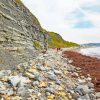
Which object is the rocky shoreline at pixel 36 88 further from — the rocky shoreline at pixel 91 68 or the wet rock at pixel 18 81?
the rocky shoreline at pixel 91 68

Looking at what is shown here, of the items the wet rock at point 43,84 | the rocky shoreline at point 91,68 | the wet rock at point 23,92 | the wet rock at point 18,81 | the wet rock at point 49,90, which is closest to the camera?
the wet rock at point 23,92

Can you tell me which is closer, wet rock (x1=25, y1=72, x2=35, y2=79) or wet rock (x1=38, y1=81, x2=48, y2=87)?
wet rock (x1=38, y1=81, x2=48, y2=87)

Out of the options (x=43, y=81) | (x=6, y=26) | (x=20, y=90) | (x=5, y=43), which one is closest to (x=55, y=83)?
(x=43, y=81)

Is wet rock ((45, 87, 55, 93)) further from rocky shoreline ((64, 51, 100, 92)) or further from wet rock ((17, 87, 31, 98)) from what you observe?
rocky shoreline ((64, 51, 100, 92))

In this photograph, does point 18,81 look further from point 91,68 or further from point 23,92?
point 91,68

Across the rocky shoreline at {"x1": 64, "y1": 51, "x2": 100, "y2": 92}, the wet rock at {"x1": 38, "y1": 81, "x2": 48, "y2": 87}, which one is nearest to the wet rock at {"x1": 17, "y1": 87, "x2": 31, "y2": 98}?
the wet rock at {"x1": 38, "y1": 81, "x2": 48, "y2": 87}

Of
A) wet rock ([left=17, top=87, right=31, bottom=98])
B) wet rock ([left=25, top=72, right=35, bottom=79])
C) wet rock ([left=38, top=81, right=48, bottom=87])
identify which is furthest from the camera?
wet rock ([left=25, top=72, right=35, bottom=79])

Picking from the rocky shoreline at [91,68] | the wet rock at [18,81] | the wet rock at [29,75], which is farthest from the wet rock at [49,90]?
the rocky shoreline at [91,68]

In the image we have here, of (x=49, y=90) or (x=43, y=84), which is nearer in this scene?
(x=49, y=90)

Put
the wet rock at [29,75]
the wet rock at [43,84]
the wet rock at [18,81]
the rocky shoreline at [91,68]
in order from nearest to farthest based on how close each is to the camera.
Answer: the wet rock at [18,81] → the wet rock at [43,84] → the wet rock at [29,75] → the rocky shoreline at [91,68]

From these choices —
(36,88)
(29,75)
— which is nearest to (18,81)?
(36,88)

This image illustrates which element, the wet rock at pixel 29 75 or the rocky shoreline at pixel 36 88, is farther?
the wet rock at pixel 29 75

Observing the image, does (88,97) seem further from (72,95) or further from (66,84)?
(66,84)

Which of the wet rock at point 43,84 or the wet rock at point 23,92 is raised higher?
the wet rock at point 43,84
